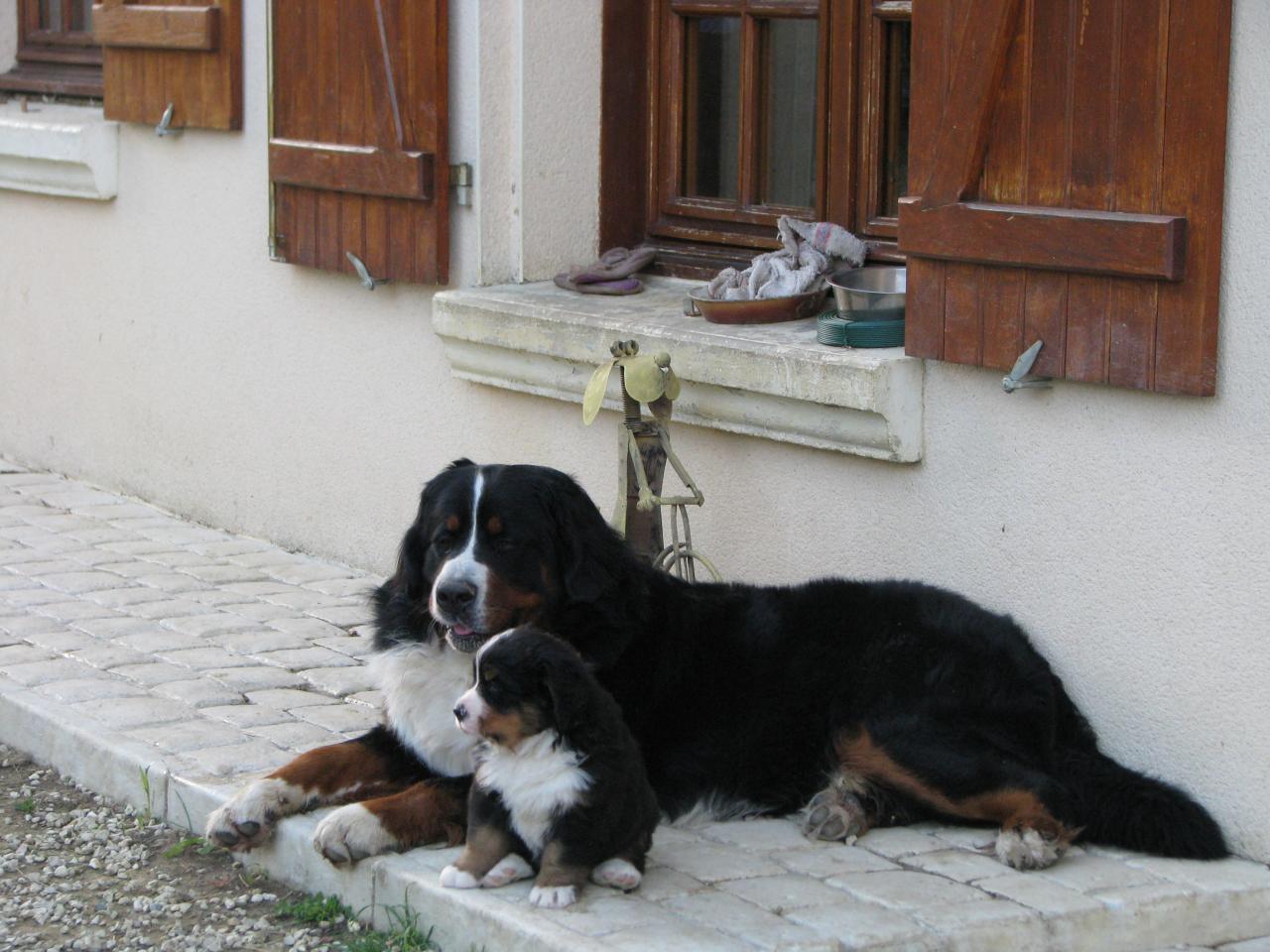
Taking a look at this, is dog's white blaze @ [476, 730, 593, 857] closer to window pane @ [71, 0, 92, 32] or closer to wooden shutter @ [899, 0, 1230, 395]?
wooden shutter @ [899, 0, 1230, 395]

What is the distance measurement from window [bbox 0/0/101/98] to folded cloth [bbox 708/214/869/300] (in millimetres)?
4053

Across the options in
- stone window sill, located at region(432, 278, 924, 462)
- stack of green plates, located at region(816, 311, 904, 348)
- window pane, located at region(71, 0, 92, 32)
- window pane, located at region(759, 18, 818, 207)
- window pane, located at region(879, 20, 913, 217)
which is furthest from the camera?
window pane, located at region(71, 0, 92, 32)

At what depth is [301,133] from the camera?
6684 millimetres

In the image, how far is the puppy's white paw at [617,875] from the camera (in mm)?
3883

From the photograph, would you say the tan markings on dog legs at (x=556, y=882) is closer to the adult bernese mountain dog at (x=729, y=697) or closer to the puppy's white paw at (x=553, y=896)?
the puppy's white paw at (x=553, y=896)

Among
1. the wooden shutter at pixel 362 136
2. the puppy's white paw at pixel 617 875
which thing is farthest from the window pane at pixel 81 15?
the puppy's white paw at pixel 617 875

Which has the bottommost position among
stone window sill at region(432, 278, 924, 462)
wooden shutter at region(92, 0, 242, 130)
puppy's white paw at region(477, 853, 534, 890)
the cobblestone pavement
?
the cobblestone pavement

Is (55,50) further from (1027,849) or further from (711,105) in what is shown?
(1027,849)

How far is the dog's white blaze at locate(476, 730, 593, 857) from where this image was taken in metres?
3.80

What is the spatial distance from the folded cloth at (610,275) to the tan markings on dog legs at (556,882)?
261 centimetres

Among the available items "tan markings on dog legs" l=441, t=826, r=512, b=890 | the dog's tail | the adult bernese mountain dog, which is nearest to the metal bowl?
the adult bernese mountain dog

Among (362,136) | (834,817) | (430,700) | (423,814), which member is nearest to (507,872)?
(423,814)

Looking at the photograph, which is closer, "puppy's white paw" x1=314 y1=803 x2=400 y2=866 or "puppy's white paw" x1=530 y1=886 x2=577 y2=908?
"puppy's white paw" x1=530 y1=886 x2=577 y2=908

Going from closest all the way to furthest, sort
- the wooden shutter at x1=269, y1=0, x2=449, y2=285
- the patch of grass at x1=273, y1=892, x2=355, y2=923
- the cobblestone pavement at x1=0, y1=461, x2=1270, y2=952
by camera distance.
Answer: the cobblestone pavement at x1=0, y1=461, x2=1270, y2=952, the patch of grass at x1=273, y1=892, x2=355, y2=923, the wooden shutter at x1=269, y1=0, x2=449, y2=285
